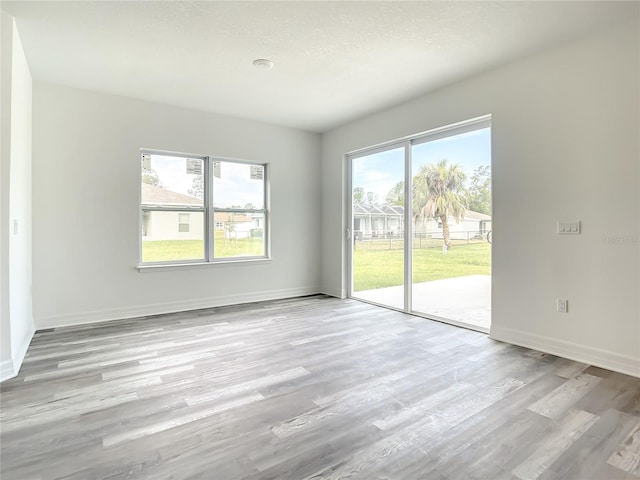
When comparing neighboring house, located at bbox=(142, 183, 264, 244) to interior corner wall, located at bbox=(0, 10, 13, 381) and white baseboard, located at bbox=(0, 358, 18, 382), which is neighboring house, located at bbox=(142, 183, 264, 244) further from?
white baseboard, located at bbox=(0, 358, 18, 382)

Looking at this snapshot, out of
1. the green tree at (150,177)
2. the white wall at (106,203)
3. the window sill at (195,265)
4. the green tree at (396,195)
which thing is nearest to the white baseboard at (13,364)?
the white wall at (106,203)

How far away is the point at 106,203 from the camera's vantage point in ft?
13.9

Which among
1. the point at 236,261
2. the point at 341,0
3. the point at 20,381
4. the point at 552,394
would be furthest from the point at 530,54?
the point at 20,381

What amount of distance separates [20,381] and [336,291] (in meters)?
4.02

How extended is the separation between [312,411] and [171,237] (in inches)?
136

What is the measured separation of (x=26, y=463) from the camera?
1675 millimetres

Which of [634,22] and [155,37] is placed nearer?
[634,22]

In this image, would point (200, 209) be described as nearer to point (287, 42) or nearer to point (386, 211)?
point (386, 211)

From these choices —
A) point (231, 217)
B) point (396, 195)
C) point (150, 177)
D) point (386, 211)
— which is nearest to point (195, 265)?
point (231, 217)

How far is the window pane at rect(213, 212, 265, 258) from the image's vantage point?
16.9 feet

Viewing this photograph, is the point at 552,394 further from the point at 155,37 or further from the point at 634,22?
the point at 155,37

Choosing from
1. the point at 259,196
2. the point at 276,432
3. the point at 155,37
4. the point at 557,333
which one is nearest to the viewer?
the point at 276,432

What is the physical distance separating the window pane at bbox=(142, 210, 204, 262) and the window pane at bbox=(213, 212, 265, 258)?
24 cm

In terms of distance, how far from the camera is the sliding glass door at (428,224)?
3.83 metres
